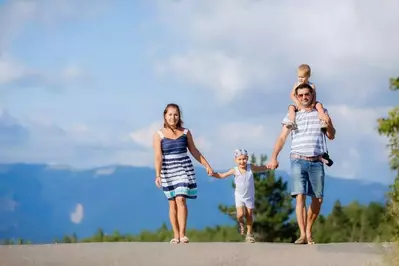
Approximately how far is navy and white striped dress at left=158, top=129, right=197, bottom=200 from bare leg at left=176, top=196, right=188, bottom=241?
0.07 metres

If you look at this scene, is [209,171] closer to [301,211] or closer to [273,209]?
[301,211]

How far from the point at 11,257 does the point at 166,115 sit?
2.54 m

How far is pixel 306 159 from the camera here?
10469mm

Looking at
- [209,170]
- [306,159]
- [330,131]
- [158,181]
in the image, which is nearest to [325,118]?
[330,131]

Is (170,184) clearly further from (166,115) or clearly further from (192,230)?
(192,230)

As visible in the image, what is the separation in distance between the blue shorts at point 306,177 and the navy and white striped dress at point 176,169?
121cm

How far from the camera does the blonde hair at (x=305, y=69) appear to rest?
10656 mm

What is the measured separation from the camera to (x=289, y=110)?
35.3 ft

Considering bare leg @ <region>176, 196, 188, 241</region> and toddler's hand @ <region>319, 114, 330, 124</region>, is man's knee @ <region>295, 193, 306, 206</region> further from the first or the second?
bare leg @ <region>176, 196, 188, 241</region>

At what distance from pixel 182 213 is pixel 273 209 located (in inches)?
1184

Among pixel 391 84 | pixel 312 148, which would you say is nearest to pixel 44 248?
pixel 312 148

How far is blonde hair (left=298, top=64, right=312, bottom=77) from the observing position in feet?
35.0

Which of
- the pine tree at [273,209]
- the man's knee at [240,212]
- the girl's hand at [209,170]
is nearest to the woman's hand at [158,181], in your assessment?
the girl's hand at [209,170]

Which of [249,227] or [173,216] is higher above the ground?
[173,216]
